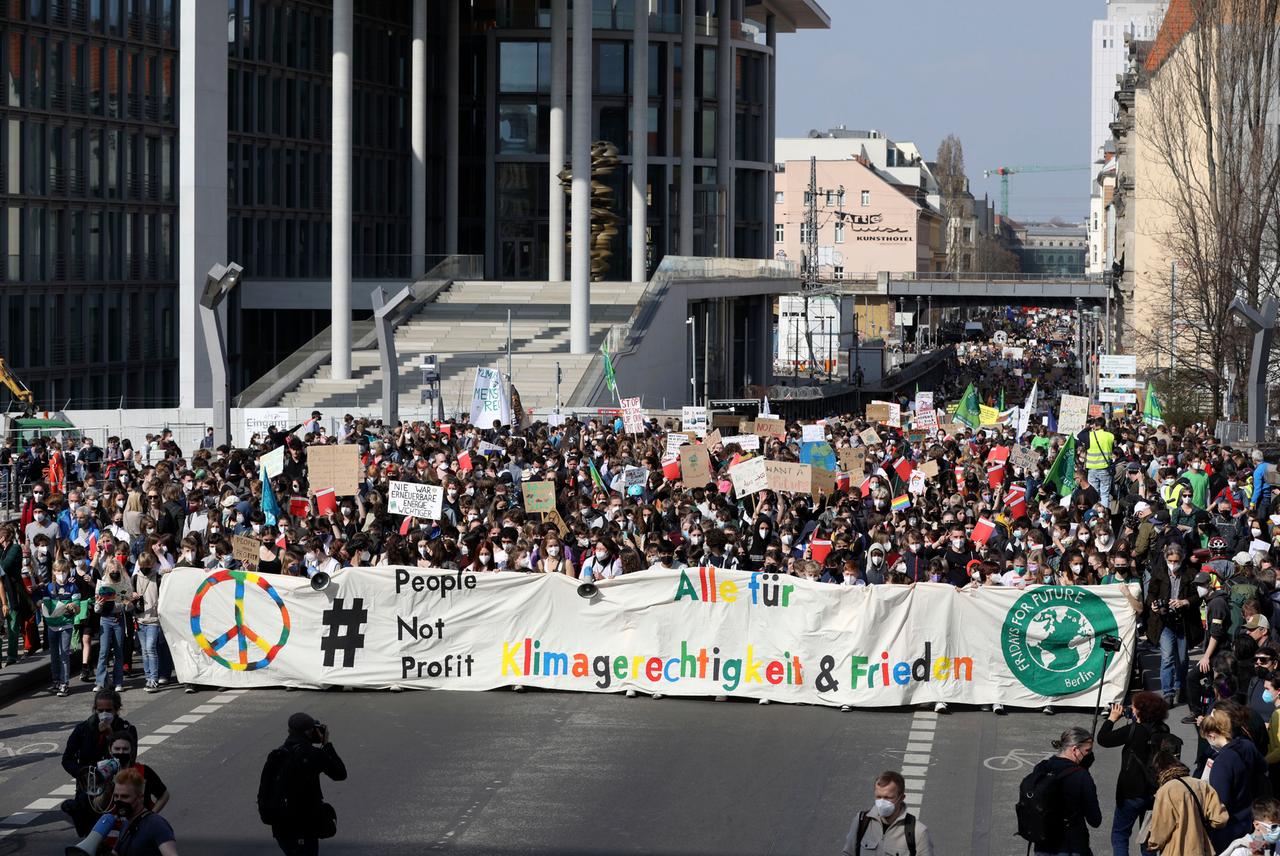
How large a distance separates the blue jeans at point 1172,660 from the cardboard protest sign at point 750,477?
7.17 metres

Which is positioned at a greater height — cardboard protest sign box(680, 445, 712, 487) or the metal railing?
the metal railing

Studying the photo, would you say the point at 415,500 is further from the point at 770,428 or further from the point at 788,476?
the point at 770,428

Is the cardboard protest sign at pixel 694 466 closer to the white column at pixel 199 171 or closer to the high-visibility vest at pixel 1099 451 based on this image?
the high-visibility vest at pixel 1099 451

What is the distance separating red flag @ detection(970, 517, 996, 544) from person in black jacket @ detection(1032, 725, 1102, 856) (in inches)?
404

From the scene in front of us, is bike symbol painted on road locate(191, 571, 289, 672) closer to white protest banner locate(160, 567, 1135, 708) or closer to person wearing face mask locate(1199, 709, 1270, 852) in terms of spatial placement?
white protest banner locate(160, 567, 1135, 708)

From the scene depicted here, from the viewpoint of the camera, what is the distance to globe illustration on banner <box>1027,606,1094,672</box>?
55.9ft

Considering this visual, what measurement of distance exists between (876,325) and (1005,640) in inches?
4967

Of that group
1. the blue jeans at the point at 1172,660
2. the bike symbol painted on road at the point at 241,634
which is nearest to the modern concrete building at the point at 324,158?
the bike symbol painted on road at the point at 241,634

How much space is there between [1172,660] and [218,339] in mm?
21473

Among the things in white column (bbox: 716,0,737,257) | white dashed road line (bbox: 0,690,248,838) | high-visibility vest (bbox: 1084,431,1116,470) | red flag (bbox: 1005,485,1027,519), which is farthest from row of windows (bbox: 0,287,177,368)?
white dashed road line (bbox: 0,690,248,838)

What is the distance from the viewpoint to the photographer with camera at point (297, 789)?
1137cm

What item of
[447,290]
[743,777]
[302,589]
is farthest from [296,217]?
[743,777]

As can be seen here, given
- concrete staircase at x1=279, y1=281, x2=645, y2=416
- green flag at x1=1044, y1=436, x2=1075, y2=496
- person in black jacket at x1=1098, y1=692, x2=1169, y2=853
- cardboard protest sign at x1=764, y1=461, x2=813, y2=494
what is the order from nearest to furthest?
person in black jacket at x1=1098, y1=692, x2=1169, y2=853
cardboard protest sign at x1=764, y1=461, x2=813, y2=494
green flag at x1=1044, y1=436, x2=1075, y2=496
concrete staircase at x1=279, y1=281, x2=645, y2=416

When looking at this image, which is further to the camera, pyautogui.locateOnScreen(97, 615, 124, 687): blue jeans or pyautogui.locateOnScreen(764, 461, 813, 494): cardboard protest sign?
pyautogui.locateOnScreen(764, 461, 813, 494): cardboard protest sign
